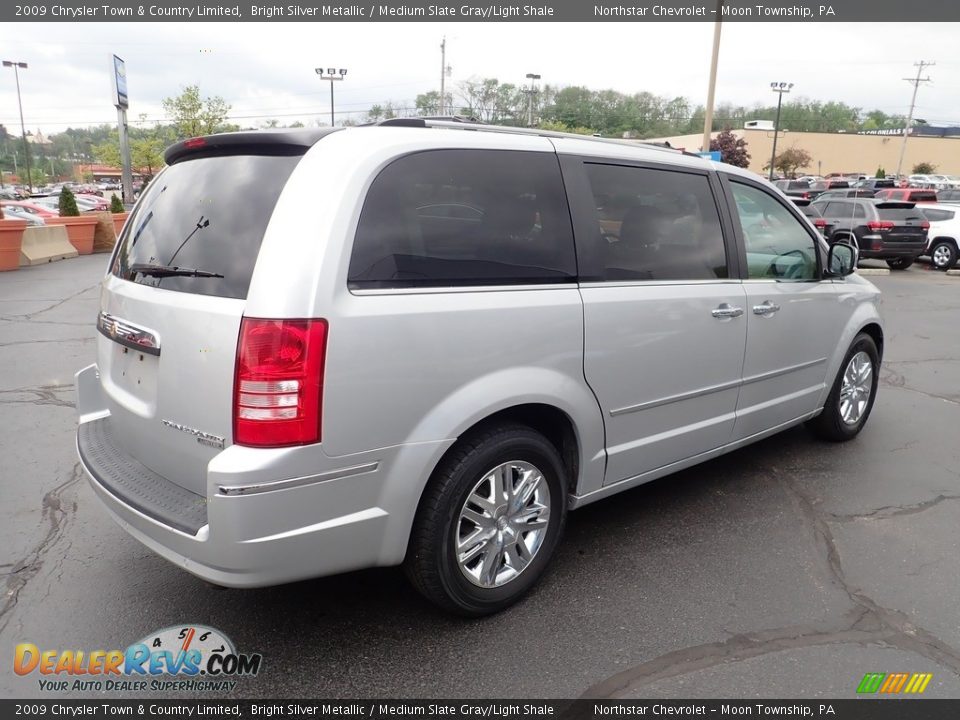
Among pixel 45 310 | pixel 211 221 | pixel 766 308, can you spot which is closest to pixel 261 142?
pixel 211 221

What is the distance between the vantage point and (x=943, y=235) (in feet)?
58.5

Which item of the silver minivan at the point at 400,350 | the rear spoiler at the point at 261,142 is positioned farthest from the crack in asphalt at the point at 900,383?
the rear spoiler at the point at 261,142

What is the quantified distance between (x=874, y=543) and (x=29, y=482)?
4.82 meters

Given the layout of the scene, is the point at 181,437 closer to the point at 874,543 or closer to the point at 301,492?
the point at 301,492

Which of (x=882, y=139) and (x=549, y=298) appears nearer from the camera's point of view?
(x=549, y=298)

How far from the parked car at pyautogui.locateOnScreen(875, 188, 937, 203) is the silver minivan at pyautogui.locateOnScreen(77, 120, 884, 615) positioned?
23.7 m

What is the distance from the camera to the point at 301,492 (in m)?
2.26

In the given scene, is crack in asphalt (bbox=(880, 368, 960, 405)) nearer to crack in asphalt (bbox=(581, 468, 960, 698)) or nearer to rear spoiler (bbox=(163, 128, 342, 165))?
crack in asphalt (bbox=(581, 468, 960, 698))

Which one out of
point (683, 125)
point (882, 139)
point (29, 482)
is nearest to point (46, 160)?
point (683, 125)

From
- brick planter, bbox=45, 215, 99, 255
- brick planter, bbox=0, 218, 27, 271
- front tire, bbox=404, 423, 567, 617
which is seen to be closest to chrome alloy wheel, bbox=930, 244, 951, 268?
front tire, bbox=404, 423, 567, 617

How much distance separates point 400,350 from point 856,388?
407cm

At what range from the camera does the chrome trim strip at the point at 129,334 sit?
257 centimetres

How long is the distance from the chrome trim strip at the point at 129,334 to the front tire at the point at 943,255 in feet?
66.4

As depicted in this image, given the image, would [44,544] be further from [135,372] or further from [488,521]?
[488,521]
